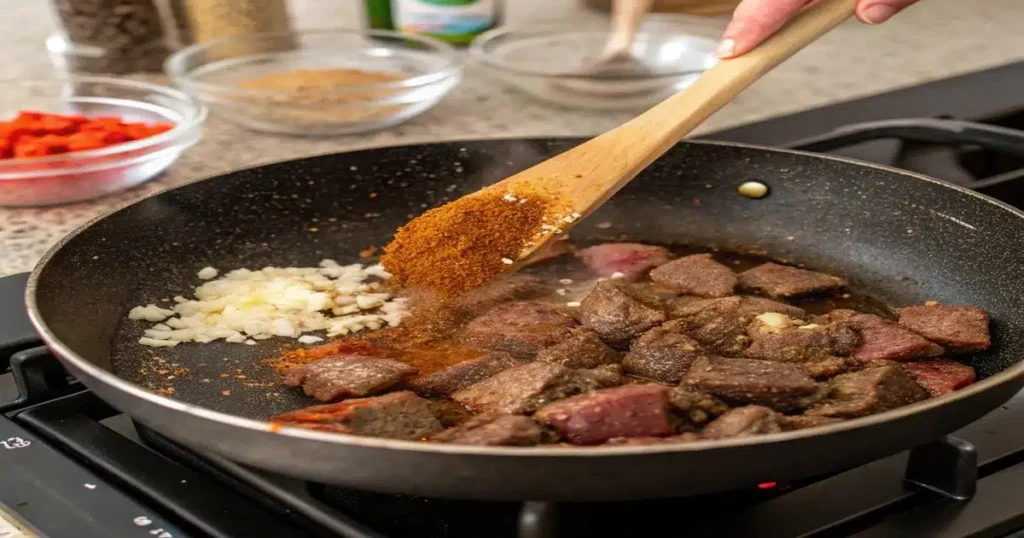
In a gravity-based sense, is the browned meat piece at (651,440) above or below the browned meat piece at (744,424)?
above

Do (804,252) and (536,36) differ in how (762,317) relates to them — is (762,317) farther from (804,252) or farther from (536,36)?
(536,36)

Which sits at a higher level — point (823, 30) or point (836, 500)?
point (823, 30)

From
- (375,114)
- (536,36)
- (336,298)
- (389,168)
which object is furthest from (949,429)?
(536,36)

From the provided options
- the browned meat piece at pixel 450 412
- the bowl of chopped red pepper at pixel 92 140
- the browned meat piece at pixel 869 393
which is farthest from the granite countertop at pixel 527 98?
the browned meat piece at pixel 869 393

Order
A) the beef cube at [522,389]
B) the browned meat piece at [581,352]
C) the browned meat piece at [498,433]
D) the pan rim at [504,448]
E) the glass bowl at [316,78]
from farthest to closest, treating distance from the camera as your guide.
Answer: the glass bowl at [316,78] → the browned meat piece at [581,352] → the beef cube at [522,389] → the browned meat piece at [498,433] → the pan rim at [504,448]

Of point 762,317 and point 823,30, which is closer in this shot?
point 762,317

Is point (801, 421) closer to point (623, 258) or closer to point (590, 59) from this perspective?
point (623, 258)

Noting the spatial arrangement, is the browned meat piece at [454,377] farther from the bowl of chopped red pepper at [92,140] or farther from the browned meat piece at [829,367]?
the bowl of chopped red pepper at [92,140]
